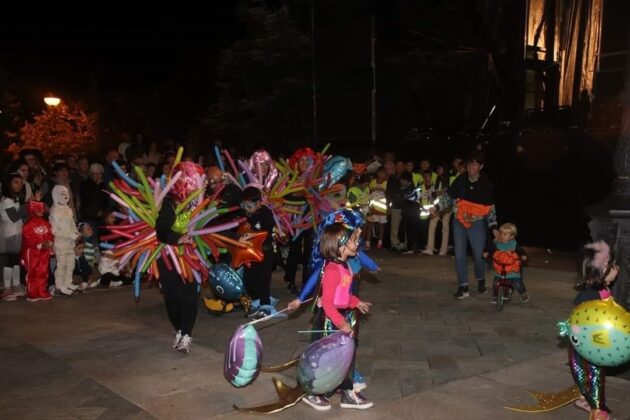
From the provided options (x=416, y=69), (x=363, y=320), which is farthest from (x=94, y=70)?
(x=363, y=320)

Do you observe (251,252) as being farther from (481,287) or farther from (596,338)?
(596,338)

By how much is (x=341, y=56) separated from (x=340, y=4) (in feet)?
4.05

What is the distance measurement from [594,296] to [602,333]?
1.78 feet

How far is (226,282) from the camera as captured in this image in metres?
7.16

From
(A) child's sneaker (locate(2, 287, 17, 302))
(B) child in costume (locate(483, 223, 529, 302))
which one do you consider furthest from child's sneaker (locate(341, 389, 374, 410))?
(A) child's sneaker (locate(2, 287, 17, 302))

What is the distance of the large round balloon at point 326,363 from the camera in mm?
4094

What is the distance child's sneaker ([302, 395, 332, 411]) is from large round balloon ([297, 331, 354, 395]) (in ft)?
1.31

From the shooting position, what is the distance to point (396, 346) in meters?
6.18

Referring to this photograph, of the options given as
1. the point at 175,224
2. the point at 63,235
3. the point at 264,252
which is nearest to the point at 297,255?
the point at 264,252

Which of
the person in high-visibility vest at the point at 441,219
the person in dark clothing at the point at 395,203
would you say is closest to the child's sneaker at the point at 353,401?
the person in high-visibility vest at the point at 441,219

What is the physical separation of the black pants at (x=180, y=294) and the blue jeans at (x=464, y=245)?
12.5ft

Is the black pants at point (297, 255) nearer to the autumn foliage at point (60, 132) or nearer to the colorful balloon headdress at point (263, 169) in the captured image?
the colorful balloon headdress at point (263, 169)

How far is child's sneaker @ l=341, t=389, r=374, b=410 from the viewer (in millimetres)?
4566

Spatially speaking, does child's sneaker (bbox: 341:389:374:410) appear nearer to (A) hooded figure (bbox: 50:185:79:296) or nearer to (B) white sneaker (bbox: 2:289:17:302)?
(A) hooded figure (bbox: 50:185:79:296)
